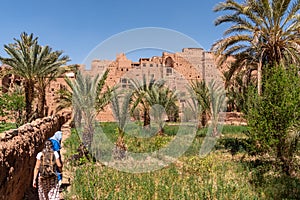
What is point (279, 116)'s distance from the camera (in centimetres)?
712

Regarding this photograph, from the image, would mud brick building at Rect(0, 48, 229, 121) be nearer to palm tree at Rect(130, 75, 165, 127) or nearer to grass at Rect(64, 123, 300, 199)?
palm tree at Rect(130, 75, 165, 127)

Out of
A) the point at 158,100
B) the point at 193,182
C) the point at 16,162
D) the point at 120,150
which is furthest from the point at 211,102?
the point at 16,162

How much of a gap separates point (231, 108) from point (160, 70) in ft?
25.5

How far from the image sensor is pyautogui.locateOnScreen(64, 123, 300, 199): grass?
5648 millimetres

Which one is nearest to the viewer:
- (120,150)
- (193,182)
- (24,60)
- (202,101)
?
(193,182)

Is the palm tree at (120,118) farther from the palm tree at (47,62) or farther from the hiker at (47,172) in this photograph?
the palm tree at (47,62)

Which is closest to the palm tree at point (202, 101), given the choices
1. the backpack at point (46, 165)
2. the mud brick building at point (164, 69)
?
the mud brick building at point (164, 69)

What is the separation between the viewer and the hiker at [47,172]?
4.73 meters

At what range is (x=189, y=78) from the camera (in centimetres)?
2900

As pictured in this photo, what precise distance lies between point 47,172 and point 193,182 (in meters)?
3.12

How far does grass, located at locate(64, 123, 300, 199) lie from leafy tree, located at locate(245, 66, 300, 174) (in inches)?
26.0

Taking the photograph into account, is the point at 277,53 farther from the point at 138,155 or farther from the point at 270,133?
the point at 138,155

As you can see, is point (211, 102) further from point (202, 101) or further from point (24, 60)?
point (24, 60)

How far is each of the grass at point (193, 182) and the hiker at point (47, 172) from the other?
2.47 feet
